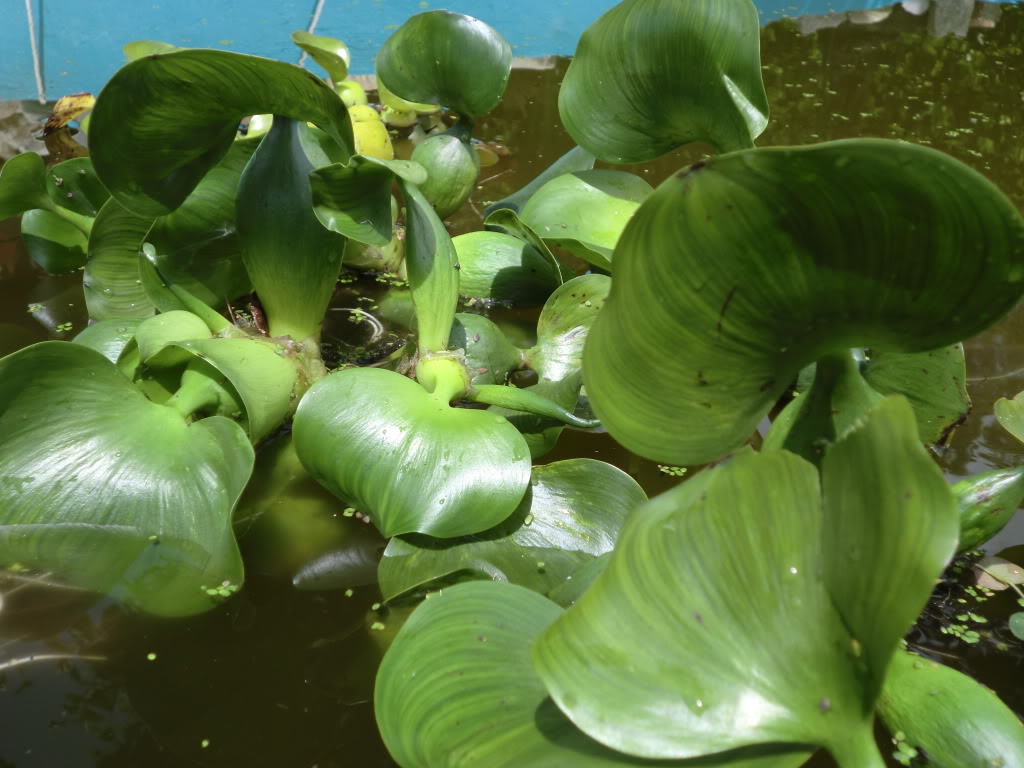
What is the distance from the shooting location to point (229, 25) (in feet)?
8.54

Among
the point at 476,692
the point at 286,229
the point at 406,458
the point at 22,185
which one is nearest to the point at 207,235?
the point at 286,229

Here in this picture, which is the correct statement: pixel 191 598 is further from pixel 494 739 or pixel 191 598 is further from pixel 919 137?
pixel 919 137

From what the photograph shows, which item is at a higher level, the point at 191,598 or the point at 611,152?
the point at 611,152

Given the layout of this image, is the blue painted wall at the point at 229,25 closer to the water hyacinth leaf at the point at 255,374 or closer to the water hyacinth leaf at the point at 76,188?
the water hyacinth leaf at the point at 76,188

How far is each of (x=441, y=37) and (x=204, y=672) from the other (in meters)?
0.93

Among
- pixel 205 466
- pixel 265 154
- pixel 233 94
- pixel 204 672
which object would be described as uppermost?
pixel 233 94

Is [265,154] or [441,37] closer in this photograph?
[265,154]

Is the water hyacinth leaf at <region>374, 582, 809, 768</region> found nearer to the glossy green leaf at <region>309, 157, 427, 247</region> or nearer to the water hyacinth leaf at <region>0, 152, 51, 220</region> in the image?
the glossy green leaf at <region>309, 157, 427, 247</region>

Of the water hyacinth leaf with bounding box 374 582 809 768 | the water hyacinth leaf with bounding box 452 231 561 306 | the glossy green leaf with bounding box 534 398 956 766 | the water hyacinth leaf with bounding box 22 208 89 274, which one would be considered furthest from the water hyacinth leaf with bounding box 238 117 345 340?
the glossy green leaf with bounding box 534 398 956 766

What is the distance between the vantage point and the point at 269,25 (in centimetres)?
267

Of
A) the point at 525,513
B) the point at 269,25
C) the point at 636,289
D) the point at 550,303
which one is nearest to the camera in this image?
the point at 636,289

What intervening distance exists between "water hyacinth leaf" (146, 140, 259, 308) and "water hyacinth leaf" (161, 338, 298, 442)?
7.6 inches

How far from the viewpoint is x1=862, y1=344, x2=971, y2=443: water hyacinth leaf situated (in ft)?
3.39

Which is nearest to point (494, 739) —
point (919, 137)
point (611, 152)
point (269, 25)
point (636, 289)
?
point (636, 289)
